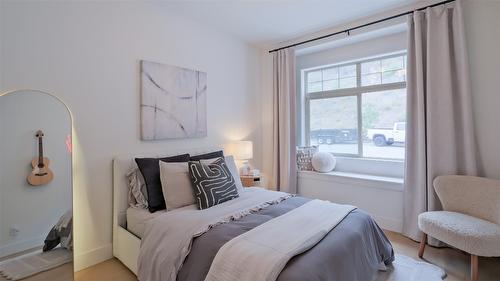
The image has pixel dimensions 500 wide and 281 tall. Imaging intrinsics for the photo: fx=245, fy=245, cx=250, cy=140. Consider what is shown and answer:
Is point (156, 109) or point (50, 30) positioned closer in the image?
point (50, 30)

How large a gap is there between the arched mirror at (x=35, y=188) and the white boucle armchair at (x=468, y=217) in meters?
3.03

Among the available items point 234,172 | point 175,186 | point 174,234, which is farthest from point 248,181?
point 174,234

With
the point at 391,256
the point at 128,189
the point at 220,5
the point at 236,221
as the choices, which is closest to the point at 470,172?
the point at 391,256

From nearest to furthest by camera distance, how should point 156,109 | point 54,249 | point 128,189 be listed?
point 54,249 < point 128,189 < point 156,109

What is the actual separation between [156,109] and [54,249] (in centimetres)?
148

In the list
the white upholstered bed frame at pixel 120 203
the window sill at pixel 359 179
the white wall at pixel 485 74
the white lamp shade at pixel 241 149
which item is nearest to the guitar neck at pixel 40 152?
the white upholstered bed frame at pixel 120 203

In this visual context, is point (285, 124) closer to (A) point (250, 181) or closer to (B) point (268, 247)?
(A) point (250, 181)

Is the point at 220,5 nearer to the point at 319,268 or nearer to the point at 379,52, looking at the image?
the point at 379,52

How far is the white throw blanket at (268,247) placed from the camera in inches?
48.5

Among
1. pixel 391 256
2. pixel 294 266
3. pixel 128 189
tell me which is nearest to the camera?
pixel 294 266

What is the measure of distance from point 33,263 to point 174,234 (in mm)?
1118

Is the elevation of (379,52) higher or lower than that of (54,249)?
higher

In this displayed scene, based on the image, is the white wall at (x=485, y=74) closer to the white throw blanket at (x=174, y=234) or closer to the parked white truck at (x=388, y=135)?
the parked white truck at (x=388, y=135)

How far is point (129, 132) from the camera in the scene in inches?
96.4
